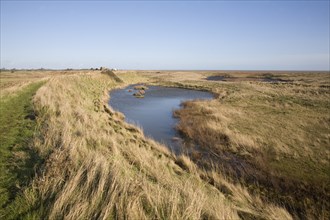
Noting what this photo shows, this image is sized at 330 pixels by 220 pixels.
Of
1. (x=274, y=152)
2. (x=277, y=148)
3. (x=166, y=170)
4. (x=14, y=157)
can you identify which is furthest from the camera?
(x=277, y=148)

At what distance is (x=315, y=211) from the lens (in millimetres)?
6957

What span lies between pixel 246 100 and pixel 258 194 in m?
20.6

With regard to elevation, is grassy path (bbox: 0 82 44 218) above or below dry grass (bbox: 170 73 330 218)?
above

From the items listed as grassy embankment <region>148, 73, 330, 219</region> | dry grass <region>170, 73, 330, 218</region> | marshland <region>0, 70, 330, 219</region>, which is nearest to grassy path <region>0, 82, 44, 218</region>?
marshland <region>0, 70, 330, 219</region>

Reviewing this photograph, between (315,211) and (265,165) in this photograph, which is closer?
(315,211)

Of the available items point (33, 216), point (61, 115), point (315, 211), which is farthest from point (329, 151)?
point (61, 115)

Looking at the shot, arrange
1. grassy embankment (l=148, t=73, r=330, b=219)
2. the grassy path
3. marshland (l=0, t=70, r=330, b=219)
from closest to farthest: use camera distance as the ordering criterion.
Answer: marshland (l=0, t=70, r=330, b=219)
the grassy path
grassy embankment (l=148, t=73, r=330, b=219)

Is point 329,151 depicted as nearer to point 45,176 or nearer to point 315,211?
point 315,211

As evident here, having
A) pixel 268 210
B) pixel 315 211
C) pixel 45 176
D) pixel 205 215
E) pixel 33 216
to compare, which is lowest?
pixel 315 211

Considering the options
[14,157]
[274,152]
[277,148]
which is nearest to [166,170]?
[14,157]

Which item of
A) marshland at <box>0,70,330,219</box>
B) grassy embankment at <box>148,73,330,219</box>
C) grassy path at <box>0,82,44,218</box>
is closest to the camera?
marshland at <box>0,70,330,219</box>

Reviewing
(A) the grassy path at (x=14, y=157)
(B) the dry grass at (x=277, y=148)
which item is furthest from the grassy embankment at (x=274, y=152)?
(A) the grassy path at (x=14, y=157)

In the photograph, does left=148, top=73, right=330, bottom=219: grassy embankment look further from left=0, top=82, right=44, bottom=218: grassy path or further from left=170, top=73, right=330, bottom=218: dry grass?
left=0, top=82, right=44, bottom=218: grassy path

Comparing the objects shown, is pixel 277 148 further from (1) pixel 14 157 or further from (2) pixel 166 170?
(1) pixel 14 157
